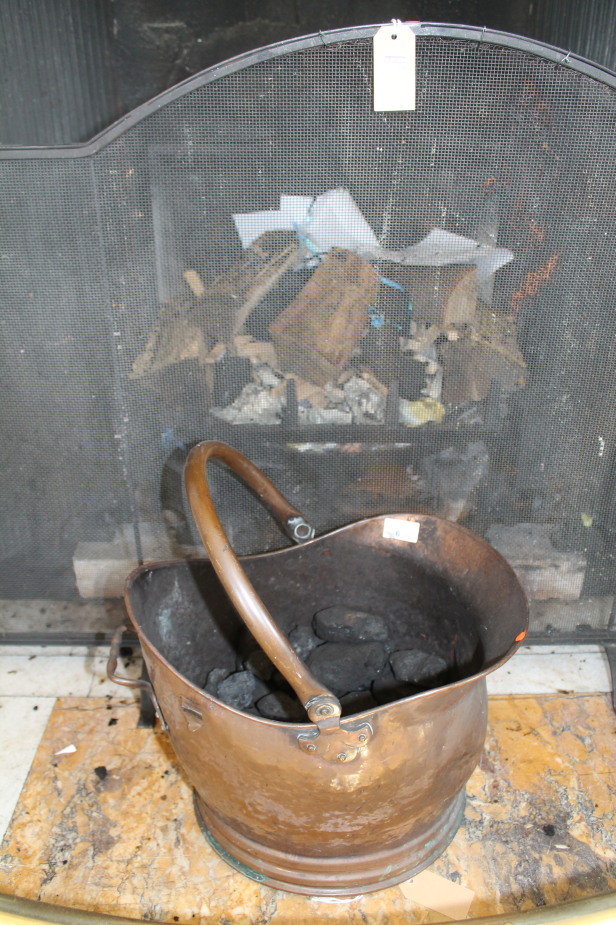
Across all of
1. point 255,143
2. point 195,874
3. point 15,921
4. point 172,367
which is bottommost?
point 195,874

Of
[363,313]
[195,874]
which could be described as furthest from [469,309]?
[195,874]

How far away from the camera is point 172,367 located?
5.11ft

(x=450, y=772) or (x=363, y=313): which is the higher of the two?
(x=363, y=313)

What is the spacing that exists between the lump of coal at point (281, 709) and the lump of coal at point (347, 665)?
8cm

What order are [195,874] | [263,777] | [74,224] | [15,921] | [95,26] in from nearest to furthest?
1. [15,921]
2. [263,777]
3. [195,874]
4. [74,224]
5. [95,26]

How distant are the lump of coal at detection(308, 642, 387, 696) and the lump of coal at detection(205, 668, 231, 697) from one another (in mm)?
203

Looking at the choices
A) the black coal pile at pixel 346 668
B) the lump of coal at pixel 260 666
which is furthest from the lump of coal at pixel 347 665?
the lump of coal at pixel 260 666

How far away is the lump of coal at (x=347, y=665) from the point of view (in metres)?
1.51

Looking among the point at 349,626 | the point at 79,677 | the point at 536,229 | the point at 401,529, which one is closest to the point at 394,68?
the point at 536,229

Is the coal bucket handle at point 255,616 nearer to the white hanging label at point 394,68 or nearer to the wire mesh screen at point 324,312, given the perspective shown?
the wire mesh screen at point 324,312

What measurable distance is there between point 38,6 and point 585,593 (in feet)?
7.68

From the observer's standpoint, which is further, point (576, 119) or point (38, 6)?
point (38, 6)

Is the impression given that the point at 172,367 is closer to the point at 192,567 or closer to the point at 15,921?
the point at 192,567

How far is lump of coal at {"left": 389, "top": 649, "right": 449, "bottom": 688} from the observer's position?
1492mm
